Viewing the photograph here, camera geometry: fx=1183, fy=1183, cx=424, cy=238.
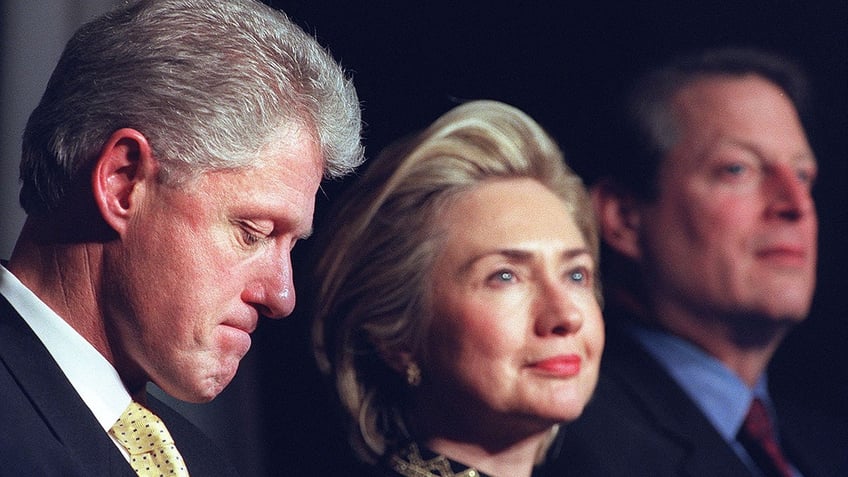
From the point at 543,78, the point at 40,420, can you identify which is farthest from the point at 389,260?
the point at 40,420

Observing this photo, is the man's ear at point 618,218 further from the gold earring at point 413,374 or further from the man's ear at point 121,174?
the man's ear at point 121,174

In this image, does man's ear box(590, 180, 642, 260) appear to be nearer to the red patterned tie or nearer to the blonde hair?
the blonde hair

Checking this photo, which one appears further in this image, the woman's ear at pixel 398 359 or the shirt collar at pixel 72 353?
the woman's ear at pixel 398 359

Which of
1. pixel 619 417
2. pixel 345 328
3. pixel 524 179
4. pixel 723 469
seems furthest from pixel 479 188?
pixel 723 469

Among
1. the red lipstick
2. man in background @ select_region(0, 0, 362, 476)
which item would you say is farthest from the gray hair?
the red lipstick

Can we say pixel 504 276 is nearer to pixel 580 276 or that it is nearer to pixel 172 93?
pixel 580 276

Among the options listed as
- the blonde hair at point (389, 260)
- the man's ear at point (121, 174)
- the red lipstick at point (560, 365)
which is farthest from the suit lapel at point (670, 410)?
the man's ear at point (121, 174)

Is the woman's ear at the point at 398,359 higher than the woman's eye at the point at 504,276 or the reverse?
the reverse

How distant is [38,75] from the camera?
1812 mm

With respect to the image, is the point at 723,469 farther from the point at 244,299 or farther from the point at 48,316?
the point at 48,316

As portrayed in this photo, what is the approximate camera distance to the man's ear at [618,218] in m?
2.09

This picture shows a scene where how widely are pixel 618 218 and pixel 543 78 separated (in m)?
0.28

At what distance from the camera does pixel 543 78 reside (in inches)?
81.4

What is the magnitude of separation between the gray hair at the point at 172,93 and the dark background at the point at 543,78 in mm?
477
